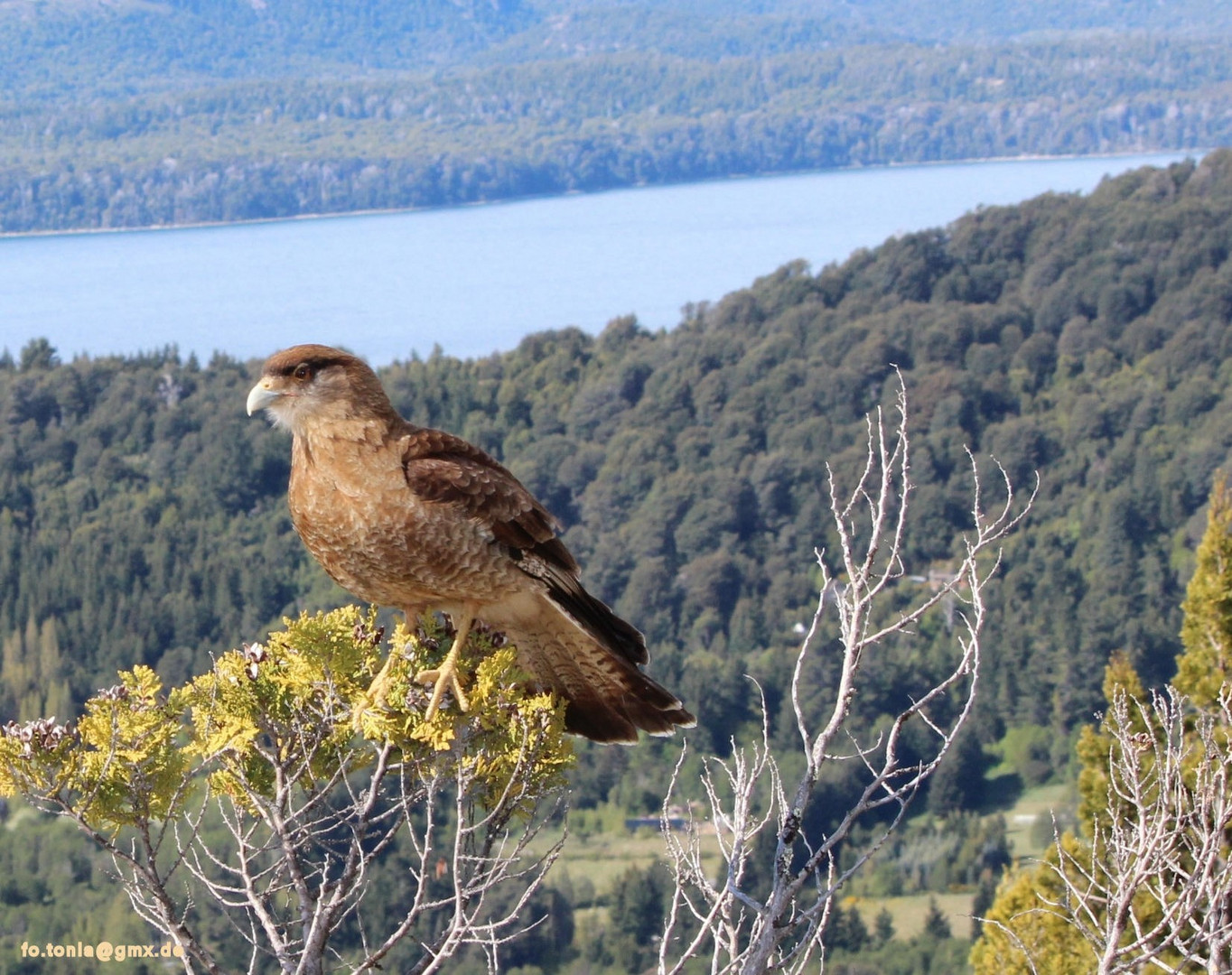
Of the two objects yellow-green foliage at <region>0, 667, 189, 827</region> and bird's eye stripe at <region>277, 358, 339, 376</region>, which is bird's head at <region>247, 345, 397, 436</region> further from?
yellow-green foliage at <region>0, 667, 189, 827</region>

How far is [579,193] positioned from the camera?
12788 centimetres

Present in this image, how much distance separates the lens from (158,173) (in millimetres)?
100312

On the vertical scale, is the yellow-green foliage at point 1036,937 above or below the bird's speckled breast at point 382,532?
below

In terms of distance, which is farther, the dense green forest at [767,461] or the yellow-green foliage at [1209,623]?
the dense green forest at [767,461]

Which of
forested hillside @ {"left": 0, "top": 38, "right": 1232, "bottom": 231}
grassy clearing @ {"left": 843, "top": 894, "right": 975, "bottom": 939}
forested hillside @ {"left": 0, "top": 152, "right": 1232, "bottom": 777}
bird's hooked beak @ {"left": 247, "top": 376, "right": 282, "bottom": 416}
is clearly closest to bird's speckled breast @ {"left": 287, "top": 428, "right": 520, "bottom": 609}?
bird's hooked beak @ {"left": 247, "top": 376, "right": 282, "bottom": 416}

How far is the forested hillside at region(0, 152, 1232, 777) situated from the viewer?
46781 mm

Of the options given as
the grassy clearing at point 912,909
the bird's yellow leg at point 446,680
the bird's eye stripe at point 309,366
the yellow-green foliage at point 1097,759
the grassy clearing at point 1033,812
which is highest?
the bird's eye stripe at point 309,366

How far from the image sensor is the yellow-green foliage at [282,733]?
4496 millimetres

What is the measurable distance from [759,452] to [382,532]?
5393 centimetres

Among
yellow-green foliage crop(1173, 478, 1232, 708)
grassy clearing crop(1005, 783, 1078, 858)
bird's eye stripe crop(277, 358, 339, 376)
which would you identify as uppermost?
bird's eye stripe crop(277, 358, 339, 376)

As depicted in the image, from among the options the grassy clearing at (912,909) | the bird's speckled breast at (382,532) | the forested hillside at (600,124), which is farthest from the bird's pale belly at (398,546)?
the forested hillside at (600,124)

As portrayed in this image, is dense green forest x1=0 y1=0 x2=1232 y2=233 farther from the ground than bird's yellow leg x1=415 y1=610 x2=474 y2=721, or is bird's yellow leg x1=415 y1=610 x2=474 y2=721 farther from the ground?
dense green forest x1=0 y1=0 x2=1232 y2=233

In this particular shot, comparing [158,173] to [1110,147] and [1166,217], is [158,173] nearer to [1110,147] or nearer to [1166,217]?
[1166,217]

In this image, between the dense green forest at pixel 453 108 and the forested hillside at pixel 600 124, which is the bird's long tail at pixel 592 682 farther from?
the forested hillside at pixel 600 124
